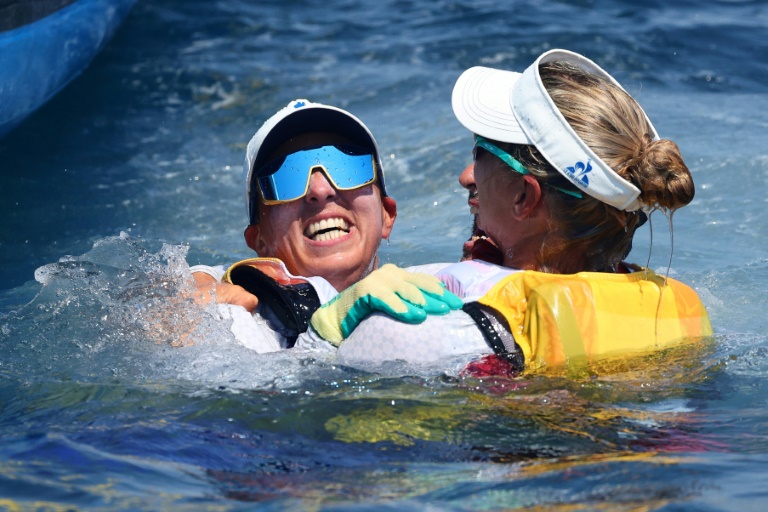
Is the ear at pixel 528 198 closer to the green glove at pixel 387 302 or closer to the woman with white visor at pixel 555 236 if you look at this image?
the woman with white visor at pixel 555 236

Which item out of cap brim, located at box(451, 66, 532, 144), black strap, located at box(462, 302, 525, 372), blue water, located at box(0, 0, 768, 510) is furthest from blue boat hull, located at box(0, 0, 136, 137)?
black strap, located at box(462, 302, 525, 372)

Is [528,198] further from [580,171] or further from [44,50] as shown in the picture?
[44,50]

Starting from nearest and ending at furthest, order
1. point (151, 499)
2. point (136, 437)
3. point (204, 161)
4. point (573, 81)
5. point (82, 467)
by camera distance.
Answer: point (151, 499) < point (82, 467) < point (136, 437) < point (573, 81) < point (204, 161)

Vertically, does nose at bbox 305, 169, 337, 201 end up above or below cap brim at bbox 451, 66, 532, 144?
below

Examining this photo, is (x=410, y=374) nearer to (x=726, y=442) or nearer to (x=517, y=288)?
(x=517, y=288)

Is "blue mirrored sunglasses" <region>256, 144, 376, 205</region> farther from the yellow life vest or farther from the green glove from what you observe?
the yellow life vest

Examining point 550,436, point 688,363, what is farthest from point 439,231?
point 550,436

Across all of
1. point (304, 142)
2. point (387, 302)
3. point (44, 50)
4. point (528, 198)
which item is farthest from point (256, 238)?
point (44, 50)

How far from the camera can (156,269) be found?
15.0ft

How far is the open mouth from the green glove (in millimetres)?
690

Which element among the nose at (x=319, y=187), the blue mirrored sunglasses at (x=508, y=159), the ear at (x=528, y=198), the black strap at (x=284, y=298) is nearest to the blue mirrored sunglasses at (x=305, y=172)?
the nose at (x=319, y=187)

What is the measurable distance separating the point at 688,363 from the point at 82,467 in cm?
230

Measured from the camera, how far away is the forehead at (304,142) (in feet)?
15.0

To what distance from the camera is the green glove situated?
3557 millimetres
